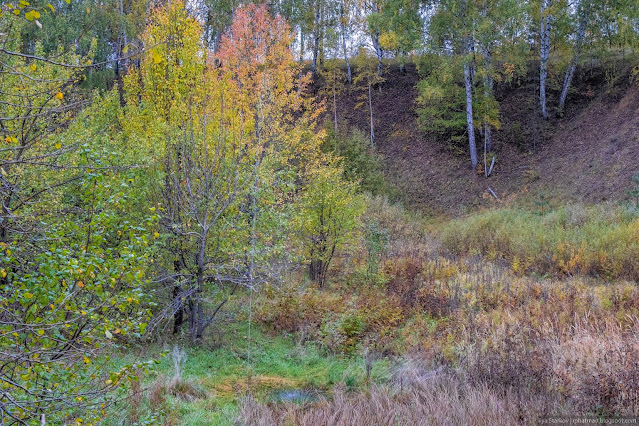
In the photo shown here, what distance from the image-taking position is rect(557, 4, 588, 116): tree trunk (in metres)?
22.2

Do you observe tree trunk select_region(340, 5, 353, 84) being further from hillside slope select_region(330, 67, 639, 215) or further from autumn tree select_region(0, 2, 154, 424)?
autumn tree select_region(0, 2, 154, 424)

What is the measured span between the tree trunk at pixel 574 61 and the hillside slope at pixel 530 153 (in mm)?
565

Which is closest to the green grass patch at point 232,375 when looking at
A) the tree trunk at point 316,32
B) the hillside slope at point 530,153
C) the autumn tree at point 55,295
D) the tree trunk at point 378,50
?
the autumn tree at point 55,295

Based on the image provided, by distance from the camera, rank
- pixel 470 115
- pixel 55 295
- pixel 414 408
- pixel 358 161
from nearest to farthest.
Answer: pixel 55 295 → pixel 414 408 → pixel 358 161 → pixel 470 115

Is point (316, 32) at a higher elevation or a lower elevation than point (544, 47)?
higher

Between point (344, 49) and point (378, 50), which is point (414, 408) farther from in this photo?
point (344, 49)

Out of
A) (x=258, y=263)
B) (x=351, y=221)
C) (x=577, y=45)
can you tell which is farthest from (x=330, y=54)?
(x=258, y=263)

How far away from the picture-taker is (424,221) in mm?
19734

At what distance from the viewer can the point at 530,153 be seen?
22.0m

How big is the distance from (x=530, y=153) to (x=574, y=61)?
586cm

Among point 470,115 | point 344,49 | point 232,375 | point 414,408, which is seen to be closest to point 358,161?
point 470,115

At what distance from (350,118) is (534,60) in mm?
12262

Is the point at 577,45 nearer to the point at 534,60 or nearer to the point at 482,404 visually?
the point at 534,60

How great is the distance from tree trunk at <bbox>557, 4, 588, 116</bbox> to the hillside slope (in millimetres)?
565
